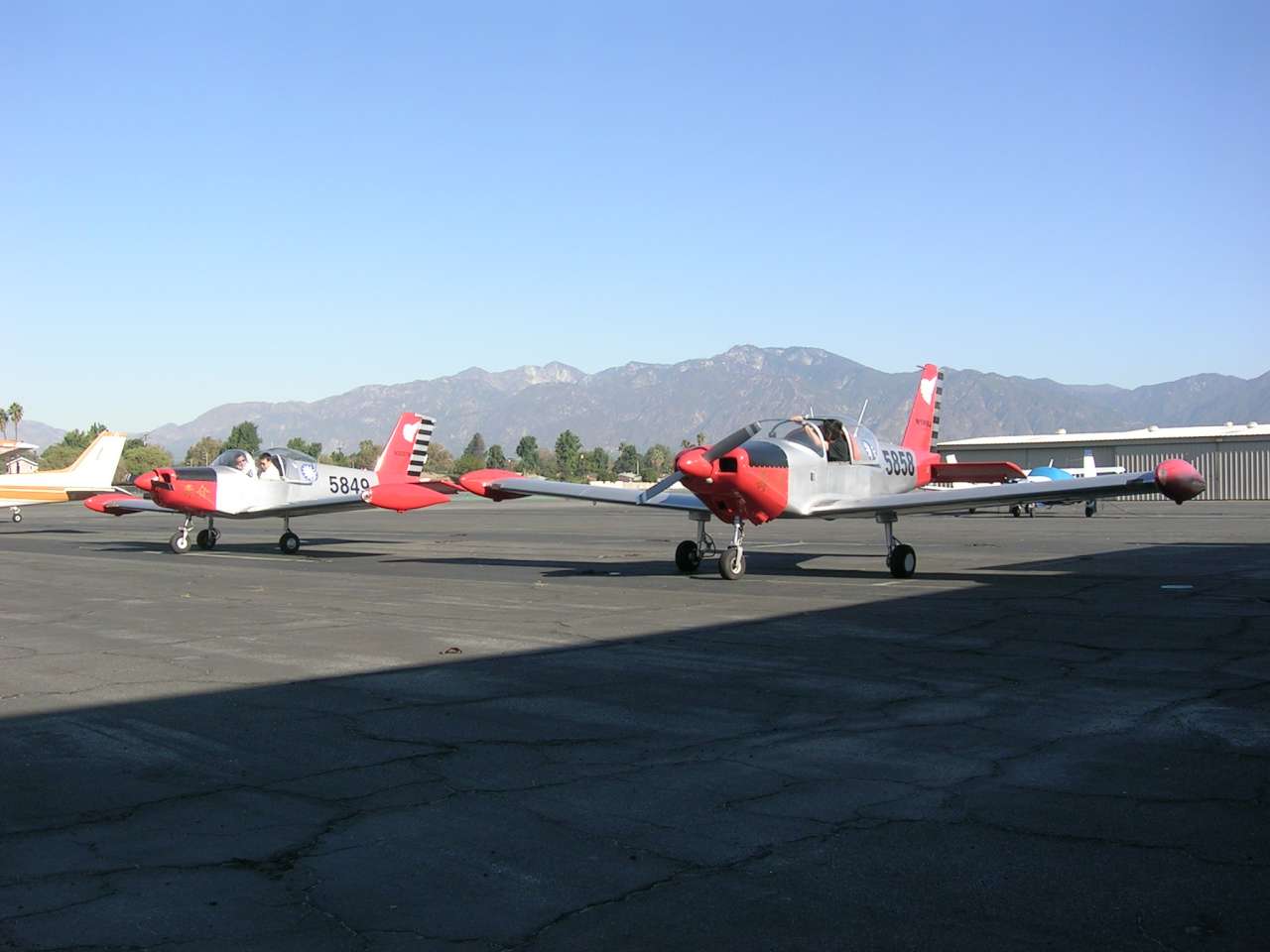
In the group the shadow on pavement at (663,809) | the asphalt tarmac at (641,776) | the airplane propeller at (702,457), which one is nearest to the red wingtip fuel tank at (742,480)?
the airplane propeller at (702,457)

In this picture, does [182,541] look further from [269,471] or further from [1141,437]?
[1141,437]

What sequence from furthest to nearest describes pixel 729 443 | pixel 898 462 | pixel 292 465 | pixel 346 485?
pixel 346 485 → pixel 292 465 → pixel 898 462 → pixel 729 443

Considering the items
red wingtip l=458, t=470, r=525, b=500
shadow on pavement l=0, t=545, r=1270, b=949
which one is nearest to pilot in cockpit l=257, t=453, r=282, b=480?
red wingtip l=458, t=470, r=525, b=500

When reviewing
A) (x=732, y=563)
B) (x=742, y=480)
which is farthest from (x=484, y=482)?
(x=742, y=480)

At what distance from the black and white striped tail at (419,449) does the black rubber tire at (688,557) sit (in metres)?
12.4

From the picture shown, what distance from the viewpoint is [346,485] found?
28.9 meters

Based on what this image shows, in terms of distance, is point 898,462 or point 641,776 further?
point 898,462

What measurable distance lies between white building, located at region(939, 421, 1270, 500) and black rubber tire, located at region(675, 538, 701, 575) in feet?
226

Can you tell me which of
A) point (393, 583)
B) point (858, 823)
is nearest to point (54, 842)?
point (858, 823)

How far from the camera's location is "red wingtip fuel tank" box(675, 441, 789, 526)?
18.2 metres

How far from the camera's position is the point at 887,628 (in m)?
12.6

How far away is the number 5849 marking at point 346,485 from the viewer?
28622 mm

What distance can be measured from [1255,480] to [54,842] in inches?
3470

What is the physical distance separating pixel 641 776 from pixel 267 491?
75.6 feet
